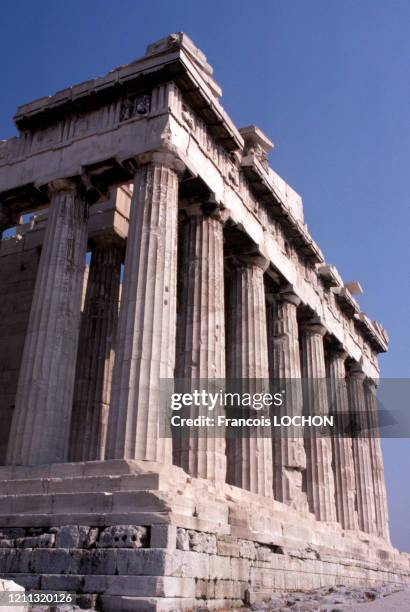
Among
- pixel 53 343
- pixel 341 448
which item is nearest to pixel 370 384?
pixel 341 448

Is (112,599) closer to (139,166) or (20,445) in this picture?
(20,445)

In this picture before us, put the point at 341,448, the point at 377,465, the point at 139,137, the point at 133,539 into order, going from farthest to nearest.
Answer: the point at 377,465
the point at 341,448
the point at 139,137
the point at 133,539

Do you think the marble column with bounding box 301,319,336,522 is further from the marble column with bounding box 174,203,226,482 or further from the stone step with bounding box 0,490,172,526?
the stone step with bounding box 0,490,172,526

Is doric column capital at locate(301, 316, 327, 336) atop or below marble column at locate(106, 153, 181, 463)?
atop

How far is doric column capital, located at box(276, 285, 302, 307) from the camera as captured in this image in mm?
25438

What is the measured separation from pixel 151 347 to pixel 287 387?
1004 centimetres

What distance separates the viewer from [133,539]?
11289mm

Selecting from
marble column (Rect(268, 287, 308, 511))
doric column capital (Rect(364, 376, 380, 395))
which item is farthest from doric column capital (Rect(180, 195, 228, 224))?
doric column capital (Rect(364, 376, 380, 395))

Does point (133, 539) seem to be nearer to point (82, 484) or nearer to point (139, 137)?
point (82, 484)

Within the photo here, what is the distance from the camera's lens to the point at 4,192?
66.6ft

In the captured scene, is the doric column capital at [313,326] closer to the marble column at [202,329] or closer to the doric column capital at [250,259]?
the doric column capital at [250,259]

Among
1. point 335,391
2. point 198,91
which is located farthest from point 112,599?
point 335,391

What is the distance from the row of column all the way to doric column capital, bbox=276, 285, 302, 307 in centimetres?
6

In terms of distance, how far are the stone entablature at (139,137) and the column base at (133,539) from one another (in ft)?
28.9
